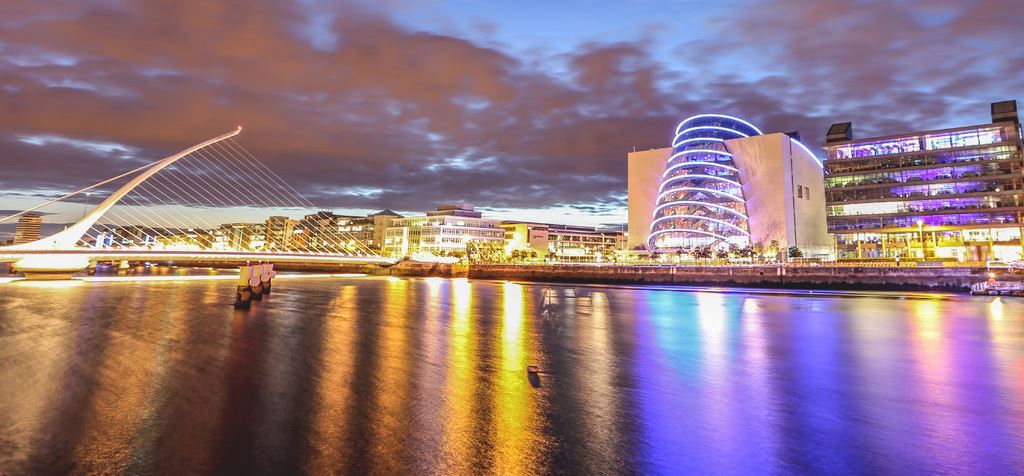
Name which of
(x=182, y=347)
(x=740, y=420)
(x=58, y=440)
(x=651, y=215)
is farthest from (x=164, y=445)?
(x=651, y=215)

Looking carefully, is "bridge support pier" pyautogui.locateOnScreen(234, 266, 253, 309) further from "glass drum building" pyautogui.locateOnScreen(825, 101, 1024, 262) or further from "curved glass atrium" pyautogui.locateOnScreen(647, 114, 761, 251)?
"glass drum building" pyautogui.locateOnScreen(825, 101, 1024, 262)

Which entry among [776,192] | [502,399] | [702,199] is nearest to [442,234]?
[702,199]

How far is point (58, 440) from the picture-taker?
6215 mm

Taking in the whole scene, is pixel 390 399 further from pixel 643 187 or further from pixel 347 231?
pixel 347 231

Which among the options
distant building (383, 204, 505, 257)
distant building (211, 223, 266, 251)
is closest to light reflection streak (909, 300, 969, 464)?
distant building (383, 204, 505, 257)

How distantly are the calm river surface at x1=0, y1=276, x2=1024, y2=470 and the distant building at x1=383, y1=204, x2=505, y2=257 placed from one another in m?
88.3

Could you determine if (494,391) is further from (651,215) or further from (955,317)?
(651,215)

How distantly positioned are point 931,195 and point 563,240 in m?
83.5

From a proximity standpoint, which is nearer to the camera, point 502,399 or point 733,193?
point 502,399

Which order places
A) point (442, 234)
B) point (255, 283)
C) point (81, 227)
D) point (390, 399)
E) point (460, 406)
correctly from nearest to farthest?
point (460, 406)
point (390, 399)
point (255, 283)
point (81, 227)
point (442, 234)

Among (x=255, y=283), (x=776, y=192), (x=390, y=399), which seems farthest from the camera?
(x=776, y=192)

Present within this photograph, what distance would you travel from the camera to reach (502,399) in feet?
28.0

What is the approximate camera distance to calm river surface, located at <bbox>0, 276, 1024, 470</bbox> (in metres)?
5.88

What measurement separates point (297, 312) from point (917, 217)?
73.8m
